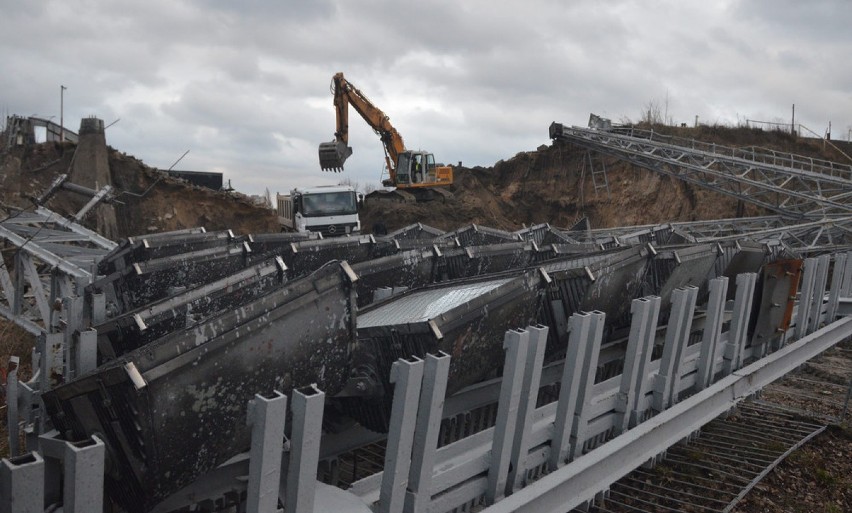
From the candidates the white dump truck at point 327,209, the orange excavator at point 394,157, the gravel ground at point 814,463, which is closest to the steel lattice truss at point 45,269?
the gravel ground at point 814,463

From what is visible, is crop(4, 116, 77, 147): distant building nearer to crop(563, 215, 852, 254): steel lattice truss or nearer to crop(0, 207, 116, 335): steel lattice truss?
crop(0, 207, 116, 335): steel lattice truss

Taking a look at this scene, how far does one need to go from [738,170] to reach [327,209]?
13017mm

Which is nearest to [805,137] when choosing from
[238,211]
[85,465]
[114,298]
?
[238,211]

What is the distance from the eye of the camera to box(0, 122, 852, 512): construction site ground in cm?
1936

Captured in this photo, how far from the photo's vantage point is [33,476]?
5.57ft

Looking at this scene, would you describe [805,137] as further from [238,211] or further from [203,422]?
[203,422]

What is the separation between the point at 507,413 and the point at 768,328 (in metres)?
3.39

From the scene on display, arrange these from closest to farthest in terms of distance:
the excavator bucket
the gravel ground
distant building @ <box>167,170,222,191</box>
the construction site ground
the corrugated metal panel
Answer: the corrugated metal panel → the gravel ground → the construction site ground → the excavator bucket → distant building @ <box>167,170,222,191</box>

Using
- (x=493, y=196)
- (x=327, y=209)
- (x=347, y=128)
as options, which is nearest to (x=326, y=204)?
(x=327, y=209)

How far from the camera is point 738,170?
70.0 ft

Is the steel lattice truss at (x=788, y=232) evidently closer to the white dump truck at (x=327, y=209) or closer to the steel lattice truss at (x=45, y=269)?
the white dump truck at (x=327, y=209)

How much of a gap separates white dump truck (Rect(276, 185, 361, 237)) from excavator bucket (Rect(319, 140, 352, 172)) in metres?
3.52

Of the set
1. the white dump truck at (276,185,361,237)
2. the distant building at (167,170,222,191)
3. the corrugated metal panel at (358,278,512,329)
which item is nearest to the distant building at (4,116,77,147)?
the distant building at (167,170,222,191)

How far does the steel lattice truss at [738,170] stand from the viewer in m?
18.3
